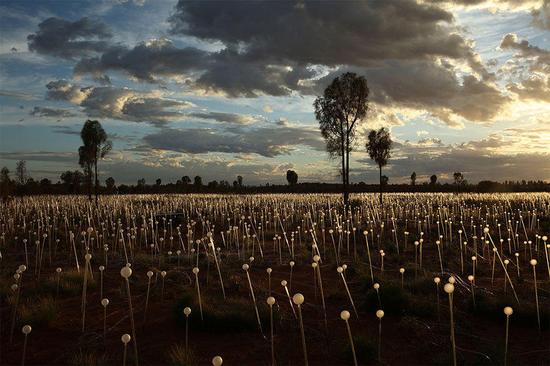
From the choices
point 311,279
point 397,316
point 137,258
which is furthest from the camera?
point 137,258

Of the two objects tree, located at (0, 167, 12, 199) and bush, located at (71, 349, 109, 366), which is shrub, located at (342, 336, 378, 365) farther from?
tree, located at (0, 167, 12, 199)

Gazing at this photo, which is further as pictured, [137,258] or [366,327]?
[137,258]

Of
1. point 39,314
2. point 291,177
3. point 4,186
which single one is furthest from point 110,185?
point 39,314

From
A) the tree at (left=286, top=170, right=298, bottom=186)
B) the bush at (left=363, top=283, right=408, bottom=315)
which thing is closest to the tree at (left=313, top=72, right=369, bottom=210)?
the bush at (left=363, top=283, right=408, bottom=315)

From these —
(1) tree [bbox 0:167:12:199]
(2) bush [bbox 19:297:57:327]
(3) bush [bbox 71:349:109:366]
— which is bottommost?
(3) bush [bbox 71:349:109:366]

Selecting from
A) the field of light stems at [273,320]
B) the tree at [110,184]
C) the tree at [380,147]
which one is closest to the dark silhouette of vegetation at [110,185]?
the tree at [110,184]

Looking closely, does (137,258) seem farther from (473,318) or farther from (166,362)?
(473,318)

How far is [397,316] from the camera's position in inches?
308

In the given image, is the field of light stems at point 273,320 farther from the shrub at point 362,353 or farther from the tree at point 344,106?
→ the tree at point 344,106

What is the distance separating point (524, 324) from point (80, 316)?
7064mm

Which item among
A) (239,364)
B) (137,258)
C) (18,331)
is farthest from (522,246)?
(18,331)

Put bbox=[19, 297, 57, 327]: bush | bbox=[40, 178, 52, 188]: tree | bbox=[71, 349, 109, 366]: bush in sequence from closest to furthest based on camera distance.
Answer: bbox=[71, 349, 109, 366]: bush → bbox=[19, 297, 57, 327]: bush → bbox=[40, 178, 52, 188]: tree

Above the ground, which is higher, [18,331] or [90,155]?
[90,155]

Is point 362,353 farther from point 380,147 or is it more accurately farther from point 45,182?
point 45,182
